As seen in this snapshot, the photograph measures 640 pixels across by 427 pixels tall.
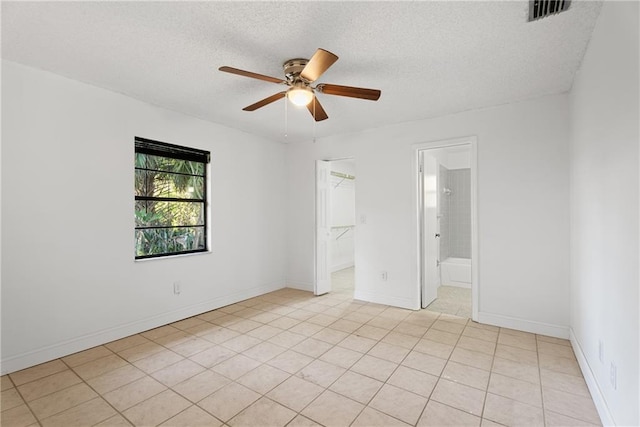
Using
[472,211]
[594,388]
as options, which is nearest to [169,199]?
[472,211]

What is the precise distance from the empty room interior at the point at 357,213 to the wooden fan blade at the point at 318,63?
0.09 feet

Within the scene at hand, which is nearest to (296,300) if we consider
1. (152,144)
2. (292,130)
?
(292,130)

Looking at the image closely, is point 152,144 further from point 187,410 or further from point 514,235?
point 514,235

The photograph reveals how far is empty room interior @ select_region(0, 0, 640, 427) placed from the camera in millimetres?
1845

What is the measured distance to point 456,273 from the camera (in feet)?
17.3

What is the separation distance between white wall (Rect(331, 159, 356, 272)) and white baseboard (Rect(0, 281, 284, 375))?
2.99 metres

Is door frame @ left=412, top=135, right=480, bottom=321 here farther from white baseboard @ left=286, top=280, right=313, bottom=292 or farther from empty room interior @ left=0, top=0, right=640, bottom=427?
white baseboard @ left=286, top=280, right=313, bottom=292

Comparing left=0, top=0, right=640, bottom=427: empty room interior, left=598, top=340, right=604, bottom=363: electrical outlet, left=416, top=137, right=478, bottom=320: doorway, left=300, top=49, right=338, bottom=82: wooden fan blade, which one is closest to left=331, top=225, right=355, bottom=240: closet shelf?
left=416, top=137, right=478, bottom=320: doorway

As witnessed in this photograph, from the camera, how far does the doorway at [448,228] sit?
3.62 meters

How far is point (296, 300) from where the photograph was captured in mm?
4398

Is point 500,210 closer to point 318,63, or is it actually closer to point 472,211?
point 472,211

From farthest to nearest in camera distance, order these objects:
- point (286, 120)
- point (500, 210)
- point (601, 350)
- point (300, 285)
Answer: point (300, 285)
point (286, 120)
point (500, 210)
point (601, 350)

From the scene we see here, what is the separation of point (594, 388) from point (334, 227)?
506 cm

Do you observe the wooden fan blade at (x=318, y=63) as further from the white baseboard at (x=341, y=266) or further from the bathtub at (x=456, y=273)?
the white baseboard at (x=341, y=266)
